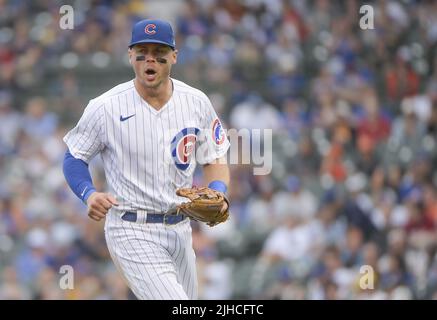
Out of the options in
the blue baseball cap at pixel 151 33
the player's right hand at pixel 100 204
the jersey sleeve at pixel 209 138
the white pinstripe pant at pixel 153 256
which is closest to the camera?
the player's right hand at pixel 100 204

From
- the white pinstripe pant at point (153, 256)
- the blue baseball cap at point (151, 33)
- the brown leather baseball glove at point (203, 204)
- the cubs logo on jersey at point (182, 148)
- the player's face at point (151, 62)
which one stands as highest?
the blue baseball cap at point (151, 33)

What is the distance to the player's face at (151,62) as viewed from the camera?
5.65 meters

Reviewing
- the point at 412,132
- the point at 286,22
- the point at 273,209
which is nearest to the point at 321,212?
the point at 273,209

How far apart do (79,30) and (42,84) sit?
814mm

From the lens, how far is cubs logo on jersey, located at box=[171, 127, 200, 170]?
5773mm

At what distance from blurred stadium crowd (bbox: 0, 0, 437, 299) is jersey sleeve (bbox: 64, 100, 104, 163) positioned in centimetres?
434

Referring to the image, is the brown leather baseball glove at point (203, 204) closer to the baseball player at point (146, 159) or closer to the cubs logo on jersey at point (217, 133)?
the baseball player at point (146, 159)

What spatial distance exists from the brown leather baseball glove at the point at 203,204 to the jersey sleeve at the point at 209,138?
0.32 metres

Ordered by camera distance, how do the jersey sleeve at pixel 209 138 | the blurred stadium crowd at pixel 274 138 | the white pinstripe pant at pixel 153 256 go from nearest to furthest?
the white pinstripe pant at pixel 153 256 → the jersey sleeve at pixel 209 138 → the blurred stadium crowd at pixel 274 138

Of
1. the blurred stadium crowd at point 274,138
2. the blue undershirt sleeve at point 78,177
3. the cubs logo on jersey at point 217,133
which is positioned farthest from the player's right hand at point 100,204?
the blurred stadium crowd at point 274,138

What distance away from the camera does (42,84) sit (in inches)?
503

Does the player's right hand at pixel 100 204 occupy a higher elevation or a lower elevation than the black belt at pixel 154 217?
higher

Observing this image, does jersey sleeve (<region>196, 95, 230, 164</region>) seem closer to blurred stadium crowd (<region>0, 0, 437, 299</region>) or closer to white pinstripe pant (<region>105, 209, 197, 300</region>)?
white pinstripe pant (<region>105, 209, 197, 300</region>)
